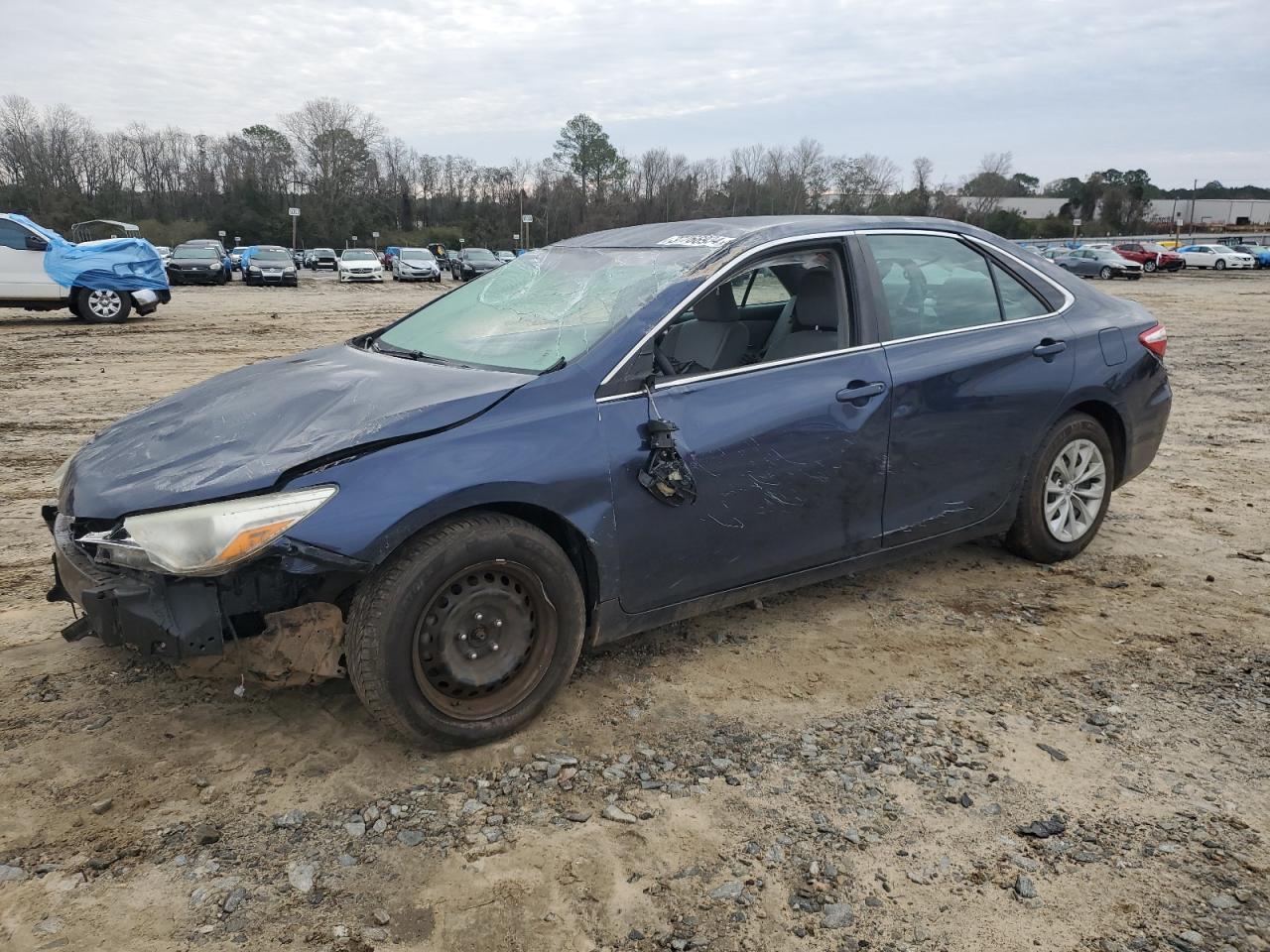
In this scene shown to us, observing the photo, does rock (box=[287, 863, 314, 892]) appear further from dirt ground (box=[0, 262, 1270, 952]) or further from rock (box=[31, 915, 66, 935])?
rock (box=[31, 915, 66, 935])

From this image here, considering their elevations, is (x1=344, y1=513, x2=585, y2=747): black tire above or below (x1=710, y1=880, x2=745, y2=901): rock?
above

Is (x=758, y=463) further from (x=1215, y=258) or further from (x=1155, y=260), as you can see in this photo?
(x=1215, y=258)

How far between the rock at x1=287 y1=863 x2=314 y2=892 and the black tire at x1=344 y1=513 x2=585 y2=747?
48 centimetres

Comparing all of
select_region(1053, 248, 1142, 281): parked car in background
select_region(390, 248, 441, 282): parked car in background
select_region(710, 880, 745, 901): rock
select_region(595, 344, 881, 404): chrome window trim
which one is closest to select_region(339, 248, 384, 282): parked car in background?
select_region(390, 248, 441, 282): parked car in background

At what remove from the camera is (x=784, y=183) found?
101750mm

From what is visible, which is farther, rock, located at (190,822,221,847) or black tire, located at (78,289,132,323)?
black tire, located at (78,289,132,323)

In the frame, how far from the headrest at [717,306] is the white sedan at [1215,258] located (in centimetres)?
5403

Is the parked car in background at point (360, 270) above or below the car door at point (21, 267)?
above

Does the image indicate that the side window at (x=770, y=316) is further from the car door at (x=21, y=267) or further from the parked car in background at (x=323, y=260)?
the parked car in background at (x=323, y=260)

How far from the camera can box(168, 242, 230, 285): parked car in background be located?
29.8 metres

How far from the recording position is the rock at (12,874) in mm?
2400

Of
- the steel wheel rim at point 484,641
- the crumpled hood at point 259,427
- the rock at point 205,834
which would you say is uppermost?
the crumpled hood at point 259,427

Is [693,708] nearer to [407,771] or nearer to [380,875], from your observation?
[407,771]

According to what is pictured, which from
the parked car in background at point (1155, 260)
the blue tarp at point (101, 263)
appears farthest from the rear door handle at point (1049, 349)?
the parked car in background at point (1155, 260)
